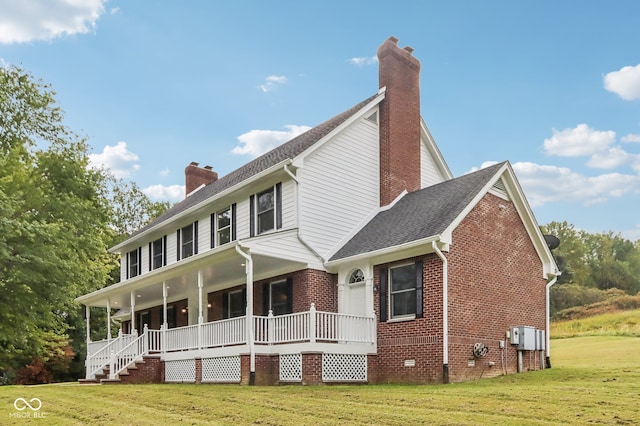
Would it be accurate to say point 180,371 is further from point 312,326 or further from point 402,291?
point 402,291

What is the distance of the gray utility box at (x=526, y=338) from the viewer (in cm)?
1723

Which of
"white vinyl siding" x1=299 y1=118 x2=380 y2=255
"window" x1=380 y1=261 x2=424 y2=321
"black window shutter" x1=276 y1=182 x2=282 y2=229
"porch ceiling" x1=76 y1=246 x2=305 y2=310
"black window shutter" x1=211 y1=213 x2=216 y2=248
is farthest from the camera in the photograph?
"black window shutter" x1=211 y1=213 x2=216 y2=248

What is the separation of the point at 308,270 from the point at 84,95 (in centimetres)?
958

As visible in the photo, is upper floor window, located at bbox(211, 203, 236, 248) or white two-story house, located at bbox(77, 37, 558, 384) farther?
upper floor window, located at bbox(211, 203, 236, 248)

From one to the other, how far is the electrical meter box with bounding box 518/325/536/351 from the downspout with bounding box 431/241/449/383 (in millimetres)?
3169

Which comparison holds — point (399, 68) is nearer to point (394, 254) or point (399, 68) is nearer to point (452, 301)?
point (394, 254)

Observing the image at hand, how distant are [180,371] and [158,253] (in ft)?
26.5

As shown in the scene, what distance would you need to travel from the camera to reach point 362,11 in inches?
683

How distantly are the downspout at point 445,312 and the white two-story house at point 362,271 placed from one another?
36 millimetres

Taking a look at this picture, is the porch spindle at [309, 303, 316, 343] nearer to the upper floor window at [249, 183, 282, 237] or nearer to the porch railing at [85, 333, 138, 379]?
the upper floor window at [249, 183, 282, 237]

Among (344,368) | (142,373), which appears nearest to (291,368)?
(344,368)

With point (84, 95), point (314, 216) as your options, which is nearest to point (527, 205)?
point (314, 216)

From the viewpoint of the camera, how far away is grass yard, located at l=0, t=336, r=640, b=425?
29.3ft

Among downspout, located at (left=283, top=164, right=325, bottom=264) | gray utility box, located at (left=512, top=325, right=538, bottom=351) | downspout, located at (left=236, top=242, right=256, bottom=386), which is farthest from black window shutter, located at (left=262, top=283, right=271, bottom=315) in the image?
gray utility box, located at (left=512, top=325, right=538, bottom=351)
